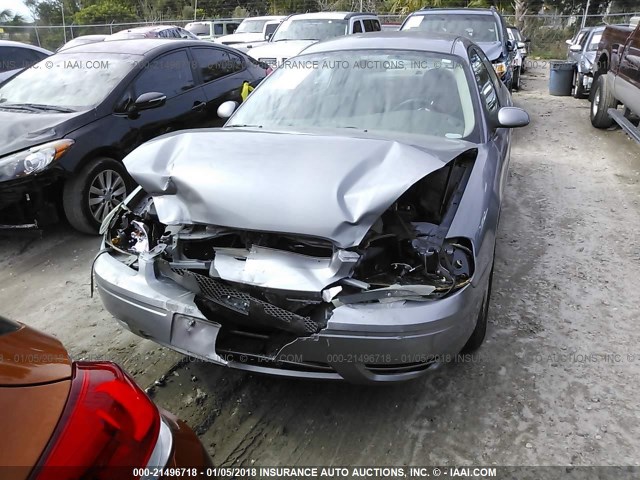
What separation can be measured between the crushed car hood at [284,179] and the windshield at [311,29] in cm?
837

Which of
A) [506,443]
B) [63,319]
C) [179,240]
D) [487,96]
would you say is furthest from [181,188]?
[487,96]

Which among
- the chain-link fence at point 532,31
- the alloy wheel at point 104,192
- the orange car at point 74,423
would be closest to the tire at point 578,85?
the alloy wheel at point 104,192

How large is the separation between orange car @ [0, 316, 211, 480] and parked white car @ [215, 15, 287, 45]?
13.9 m

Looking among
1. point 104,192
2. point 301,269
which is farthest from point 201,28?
point 301,269

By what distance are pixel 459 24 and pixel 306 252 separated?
907cm

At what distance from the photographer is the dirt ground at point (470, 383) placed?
2504 millimetres

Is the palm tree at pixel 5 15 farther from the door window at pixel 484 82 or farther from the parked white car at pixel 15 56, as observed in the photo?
the door window at pixel 484 82

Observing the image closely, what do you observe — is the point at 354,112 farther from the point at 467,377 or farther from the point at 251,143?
the point at 467,377

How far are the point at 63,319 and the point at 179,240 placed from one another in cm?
153

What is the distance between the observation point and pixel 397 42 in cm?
412

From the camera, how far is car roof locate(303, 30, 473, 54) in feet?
13.3

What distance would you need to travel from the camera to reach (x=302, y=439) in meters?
2.58

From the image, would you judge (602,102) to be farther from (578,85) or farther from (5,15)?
(5,15)

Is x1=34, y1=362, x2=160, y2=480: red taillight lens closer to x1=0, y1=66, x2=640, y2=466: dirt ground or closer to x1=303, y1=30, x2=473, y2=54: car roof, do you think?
x1=0, y1=66, x2=640, y2=466: dirt ground
